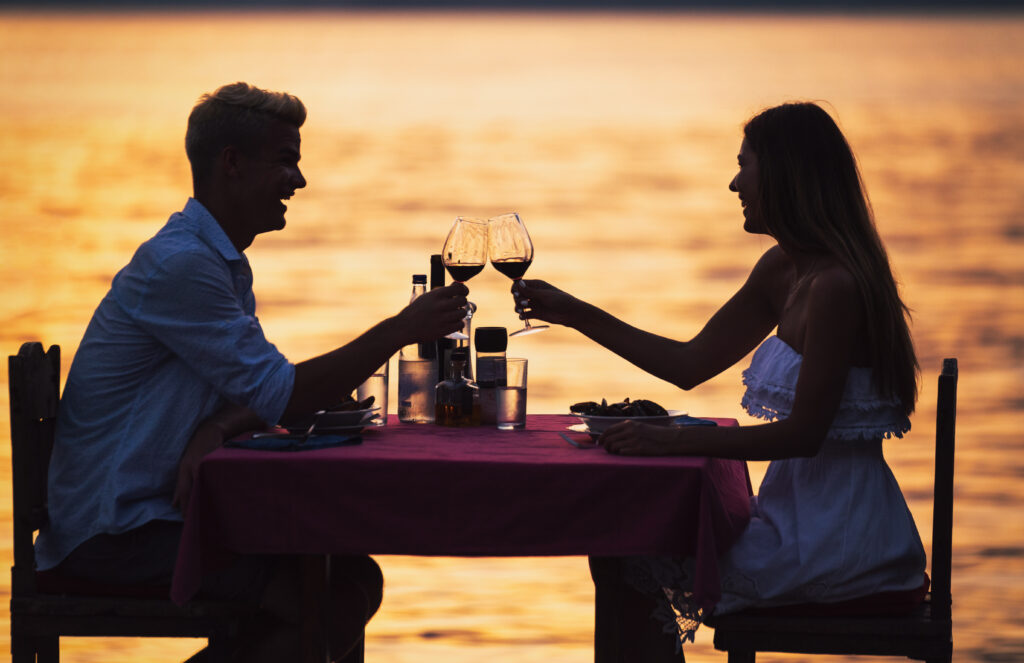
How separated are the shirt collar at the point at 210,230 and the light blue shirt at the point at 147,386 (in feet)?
0.23

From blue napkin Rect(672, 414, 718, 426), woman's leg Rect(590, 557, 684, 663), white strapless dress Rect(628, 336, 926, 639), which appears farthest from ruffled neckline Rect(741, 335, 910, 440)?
woman's leg Rect(590, 557, 684, 663)

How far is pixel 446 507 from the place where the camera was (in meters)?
2.53

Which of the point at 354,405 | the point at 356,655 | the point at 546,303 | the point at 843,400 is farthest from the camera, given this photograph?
the point at 356,655

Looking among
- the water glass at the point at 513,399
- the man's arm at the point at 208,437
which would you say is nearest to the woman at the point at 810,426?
the water glass at the point at 513,399

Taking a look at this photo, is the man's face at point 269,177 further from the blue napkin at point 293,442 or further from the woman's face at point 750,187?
the woman's face at point 750,187

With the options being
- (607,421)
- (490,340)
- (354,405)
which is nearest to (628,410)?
(607,421)

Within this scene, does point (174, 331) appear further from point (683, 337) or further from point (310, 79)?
point (310, 79)

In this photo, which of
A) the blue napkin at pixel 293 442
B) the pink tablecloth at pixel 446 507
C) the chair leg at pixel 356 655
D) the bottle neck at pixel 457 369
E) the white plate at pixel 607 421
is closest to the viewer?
the pink tablecloth at pixel 446 507

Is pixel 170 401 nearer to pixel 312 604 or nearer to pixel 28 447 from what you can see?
pixel 28 447

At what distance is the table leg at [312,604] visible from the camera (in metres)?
2.70

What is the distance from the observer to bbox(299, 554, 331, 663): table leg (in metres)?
2.70

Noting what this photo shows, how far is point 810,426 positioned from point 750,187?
21.3 inches

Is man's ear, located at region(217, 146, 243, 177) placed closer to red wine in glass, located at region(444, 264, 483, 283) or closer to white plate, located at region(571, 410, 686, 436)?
red wine in glass, located at region(444, 264, 483, 283)

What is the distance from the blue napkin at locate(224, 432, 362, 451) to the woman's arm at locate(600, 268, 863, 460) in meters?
0.49
